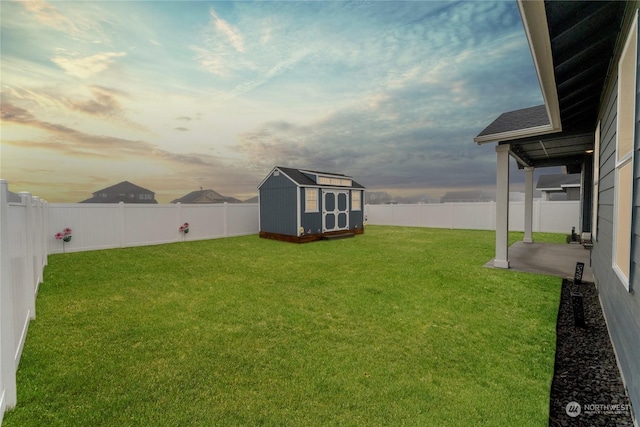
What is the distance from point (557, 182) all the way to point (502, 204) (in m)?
22.1

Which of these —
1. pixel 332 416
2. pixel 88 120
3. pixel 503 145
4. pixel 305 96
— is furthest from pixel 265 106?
pixel 332 416

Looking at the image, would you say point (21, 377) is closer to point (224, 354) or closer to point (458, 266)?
point (224, 354)

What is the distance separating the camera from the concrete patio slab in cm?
574

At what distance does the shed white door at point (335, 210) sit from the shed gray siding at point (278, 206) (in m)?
1.53

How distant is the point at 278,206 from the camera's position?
11.6 m

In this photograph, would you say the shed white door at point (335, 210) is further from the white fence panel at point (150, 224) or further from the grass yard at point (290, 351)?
the grass yard at point (290, 351)

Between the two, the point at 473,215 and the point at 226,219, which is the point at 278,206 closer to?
the point at 226,219

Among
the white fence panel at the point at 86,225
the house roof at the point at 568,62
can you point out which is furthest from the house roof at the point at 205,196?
the house roof at the point at 568,62

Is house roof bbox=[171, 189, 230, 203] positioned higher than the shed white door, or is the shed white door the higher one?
house roof bbox=[171, 189, 230, 203]

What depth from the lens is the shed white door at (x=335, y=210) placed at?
11.9 m

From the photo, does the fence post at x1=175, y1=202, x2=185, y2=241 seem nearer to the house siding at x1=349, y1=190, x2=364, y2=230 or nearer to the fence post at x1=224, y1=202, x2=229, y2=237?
the fence post at x1=224, y1=202, x2=229, y2=237

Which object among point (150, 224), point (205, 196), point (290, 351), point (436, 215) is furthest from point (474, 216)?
point (205, 196)

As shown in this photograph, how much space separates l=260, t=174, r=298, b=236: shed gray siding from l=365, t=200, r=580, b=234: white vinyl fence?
31.9 ft

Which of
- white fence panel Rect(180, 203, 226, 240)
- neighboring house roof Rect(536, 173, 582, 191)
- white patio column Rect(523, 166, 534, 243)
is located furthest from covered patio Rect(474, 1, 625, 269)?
neighboring house roof Rect(536, 173, 582, 191)
